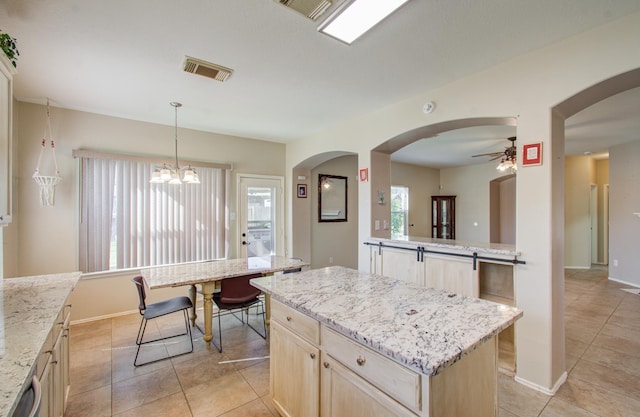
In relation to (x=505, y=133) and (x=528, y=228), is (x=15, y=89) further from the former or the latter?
(x=505, y=133)

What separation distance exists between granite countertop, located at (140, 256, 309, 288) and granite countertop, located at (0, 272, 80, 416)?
631mm

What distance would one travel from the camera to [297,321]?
1696mm

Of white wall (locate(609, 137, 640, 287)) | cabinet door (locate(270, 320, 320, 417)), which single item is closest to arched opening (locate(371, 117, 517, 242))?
white wall (locate(609, 137, 640, 287))

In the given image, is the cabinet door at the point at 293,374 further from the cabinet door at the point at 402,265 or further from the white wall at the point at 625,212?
the white wall at the point at 625,212

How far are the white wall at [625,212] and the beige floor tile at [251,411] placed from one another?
6899 mm

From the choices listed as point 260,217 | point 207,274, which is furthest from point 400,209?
point 207,274

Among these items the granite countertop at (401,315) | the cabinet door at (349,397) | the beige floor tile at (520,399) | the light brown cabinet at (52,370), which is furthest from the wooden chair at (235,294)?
the beige floor tile at (520,399)

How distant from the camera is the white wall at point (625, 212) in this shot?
209 inches

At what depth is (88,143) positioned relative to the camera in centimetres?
371

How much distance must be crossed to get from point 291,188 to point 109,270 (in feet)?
9.78

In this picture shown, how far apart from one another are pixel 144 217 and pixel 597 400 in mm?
5054

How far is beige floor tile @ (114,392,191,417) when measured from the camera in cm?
206

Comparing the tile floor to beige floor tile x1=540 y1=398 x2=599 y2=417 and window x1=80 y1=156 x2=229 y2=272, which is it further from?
window x1=80 y1=156 x2=229 y2=272

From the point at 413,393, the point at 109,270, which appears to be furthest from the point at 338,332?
the point at 109,270
